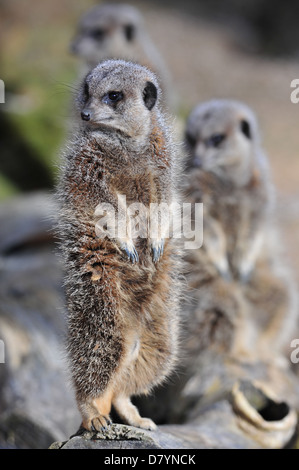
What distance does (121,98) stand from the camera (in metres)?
2.34

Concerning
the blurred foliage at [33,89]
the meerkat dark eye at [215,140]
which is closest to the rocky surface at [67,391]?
the meerkat dark eye at [215,140]

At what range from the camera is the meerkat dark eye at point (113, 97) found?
2.30 meters

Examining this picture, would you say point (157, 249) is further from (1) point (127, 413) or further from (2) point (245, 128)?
(2) point (245, 128)

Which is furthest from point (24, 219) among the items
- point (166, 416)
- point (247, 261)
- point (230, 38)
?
point (230, 38)

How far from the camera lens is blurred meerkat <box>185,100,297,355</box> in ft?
14.4

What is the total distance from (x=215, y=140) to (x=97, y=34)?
2.83m

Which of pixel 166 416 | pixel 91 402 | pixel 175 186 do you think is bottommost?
pixel 166 416

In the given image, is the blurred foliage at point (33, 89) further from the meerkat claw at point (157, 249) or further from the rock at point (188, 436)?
the meerkat claw at point (157, 249)

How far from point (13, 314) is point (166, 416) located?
109 cm

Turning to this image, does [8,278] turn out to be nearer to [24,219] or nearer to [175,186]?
[24,219]

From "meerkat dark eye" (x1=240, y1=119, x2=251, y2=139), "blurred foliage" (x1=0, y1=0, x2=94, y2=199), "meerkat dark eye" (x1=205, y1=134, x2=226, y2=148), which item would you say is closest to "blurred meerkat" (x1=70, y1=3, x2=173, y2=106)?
"blurred foliage" (x1=0, y1=0, x2=94, y2=199)

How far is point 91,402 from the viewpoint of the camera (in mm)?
2203
